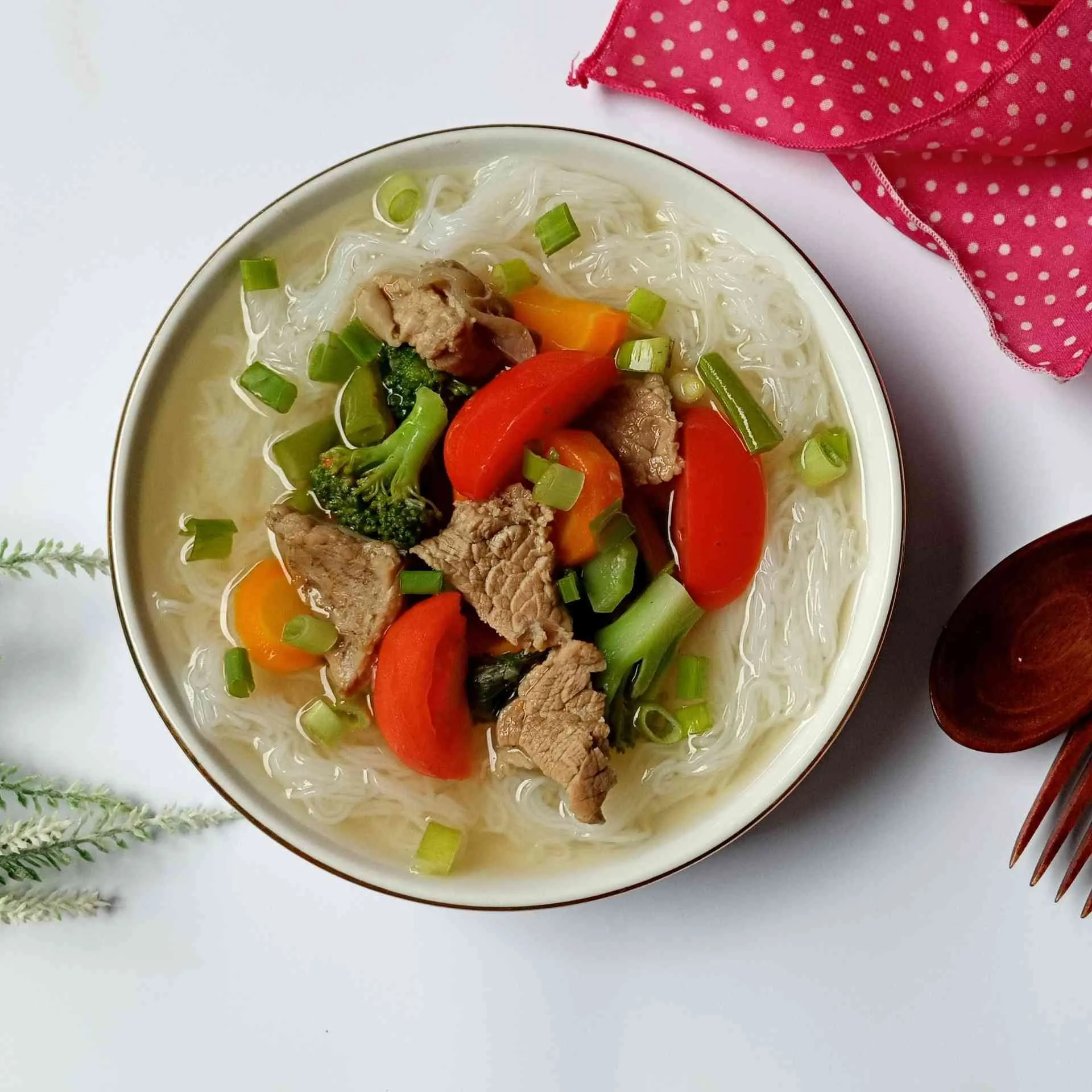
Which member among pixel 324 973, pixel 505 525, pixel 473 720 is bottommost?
pixel 324 973

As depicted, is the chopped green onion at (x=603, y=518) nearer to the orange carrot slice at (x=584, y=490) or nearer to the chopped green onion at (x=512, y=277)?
the orange carrot slice at (x=584, y=490)

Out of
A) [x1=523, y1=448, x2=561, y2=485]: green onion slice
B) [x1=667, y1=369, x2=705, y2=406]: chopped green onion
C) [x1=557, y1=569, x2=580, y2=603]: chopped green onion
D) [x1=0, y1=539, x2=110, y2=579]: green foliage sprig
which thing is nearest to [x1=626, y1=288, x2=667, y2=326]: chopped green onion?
[x1=667, y1=369, x2=705, y2=406]: chopped green onion

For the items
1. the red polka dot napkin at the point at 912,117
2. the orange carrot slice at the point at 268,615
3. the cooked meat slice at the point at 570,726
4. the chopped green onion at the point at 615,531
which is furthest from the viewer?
the red polka dot napkin at the point at 912,117

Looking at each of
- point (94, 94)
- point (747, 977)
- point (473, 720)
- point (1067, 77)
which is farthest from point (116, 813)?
point (1067, 77)

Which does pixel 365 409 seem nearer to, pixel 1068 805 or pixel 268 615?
pixel 268 615

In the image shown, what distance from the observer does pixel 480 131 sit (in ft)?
10.2

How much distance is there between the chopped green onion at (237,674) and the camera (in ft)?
9.95

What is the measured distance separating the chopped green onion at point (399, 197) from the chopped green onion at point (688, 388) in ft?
3.22

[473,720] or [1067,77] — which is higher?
[1067,77]

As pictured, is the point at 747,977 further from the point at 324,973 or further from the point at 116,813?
the point at 116,813

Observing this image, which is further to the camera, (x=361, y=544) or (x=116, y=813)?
(x=116, y=813)

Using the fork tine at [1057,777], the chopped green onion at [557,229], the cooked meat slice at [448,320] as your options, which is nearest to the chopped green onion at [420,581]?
the cooked meat slice at [448,320]

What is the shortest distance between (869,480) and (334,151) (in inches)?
83.4

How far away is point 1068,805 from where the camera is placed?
3.24 metres
